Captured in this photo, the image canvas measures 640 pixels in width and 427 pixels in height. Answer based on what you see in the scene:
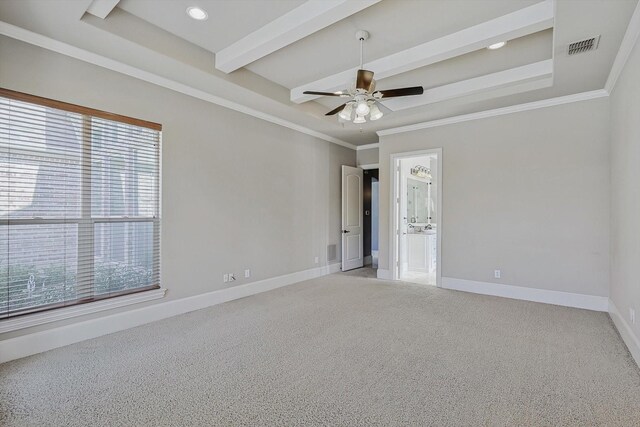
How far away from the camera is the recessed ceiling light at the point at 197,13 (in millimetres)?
2800

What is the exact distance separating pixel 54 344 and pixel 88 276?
0.64 meters

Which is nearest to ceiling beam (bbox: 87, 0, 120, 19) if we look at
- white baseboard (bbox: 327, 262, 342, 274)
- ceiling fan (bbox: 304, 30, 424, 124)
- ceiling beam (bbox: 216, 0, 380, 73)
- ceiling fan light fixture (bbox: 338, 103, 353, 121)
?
ceiling beam (bbox: 216, 0, 380, 73)

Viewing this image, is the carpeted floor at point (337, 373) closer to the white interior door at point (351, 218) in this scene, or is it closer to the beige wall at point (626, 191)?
the beige wall at point (626, 191)

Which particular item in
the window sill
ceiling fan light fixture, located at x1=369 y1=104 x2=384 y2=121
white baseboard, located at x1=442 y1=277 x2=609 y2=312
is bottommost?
white baseboard, located at x1=442 y1=277 x2=609 y2=312

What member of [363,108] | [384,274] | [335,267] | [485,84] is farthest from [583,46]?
[335,267]

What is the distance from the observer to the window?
2.75m

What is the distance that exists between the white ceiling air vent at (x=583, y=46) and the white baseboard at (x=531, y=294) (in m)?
3.00

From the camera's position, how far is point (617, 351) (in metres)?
2.85

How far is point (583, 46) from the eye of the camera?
9.69 ft

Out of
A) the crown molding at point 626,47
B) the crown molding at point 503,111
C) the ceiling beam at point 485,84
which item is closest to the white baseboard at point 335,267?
the crown molding at point 503,111

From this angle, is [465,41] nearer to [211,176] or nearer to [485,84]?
[485,84]

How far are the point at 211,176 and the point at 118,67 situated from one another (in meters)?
1.53

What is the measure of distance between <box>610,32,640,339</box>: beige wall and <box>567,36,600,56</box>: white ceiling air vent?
29 cm

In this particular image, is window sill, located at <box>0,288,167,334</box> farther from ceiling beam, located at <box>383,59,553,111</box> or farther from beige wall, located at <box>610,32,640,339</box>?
beige wall, located at <box>610,32,640,339</box>
